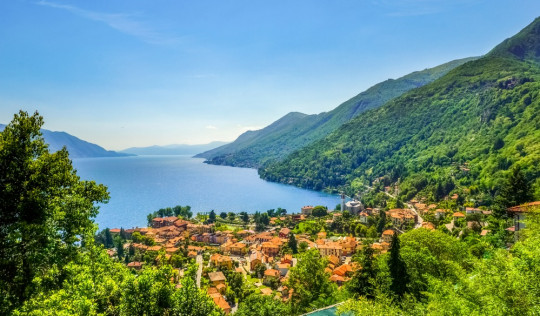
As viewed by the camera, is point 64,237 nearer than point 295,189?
Yes

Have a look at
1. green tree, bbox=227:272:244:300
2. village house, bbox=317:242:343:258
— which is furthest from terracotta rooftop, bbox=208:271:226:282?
village house, bbox=317:242:343:258

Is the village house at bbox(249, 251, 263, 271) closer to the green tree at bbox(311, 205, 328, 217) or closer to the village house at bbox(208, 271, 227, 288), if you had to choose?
the village house at bbox(208, 271, 227, 288)

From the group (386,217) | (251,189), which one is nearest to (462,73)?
(251,189)

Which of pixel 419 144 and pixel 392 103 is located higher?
pixel 392 103

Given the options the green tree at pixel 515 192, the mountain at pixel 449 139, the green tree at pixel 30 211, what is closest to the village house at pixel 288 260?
the green tree at pixel 515 192

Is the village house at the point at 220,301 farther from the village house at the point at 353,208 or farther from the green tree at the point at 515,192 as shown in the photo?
the village house at the point at 353,208

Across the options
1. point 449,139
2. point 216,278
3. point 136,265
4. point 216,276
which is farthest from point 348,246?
point 449,139

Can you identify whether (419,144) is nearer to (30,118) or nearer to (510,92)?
(510,92)
